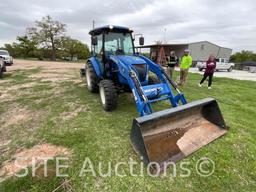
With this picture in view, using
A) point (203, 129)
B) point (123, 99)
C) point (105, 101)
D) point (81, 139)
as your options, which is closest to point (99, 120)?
point (105, 101)

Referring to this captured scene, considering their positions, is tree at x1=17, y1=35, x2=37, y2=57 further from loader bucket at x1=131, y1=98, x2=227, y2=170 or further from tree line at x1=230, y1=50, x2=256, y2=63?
tree line at x1=230, y1=50, x2=256, y2=63

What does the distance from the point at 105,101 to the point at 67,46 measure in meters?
36.5

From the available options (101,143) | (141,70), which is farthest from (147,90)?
(101,143)

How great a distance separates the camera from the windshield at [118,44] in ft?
17.1

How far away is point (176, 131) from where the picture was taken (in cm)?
307

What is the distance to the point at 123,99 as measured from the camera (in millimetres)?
5531

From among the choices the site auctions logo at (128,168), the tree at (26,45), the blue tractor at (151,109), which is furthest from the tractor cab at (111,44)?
the tree at (26,45)

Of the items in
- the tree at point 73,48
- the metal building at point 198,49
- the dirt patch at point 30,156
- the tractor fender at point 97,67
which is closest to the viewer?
the dirt patch at point 30,156

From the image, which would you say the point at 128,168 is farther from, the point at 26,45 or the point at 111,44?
the point at 26,45

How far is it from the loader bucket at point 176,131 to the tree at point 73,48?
37252 millimetres

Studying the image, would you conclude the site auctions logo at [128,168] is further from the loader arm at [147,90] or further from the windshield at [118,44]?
the windshield at [118,44]

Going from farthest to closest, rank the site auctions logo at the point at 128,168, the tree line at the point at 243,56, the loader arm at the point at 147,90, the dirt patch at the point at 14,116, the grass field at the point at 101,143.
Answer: the tree line at the point at 243,56, the dirt patch at the point at 14,116, the loader arm at the point at 147,90, the site auctions logo at the point at 128,168, the grass field at the point at 101,143

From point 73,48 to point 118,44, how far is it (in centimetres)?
3768

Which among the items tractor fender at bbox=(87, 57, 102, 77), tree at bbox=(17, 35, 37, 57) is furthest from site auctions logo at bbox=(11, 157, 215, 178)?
tree at bbox=(17, 35, 37, 57)
